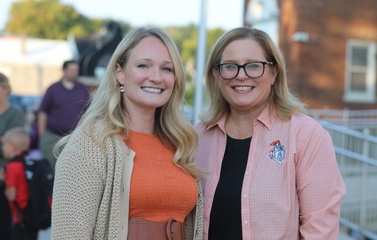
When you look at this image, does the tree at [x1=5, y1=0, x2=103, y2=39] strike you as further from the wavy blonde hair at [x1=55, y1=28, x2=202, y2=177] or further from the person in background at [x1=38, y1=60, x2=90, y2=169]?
the wavy blonde hair at [x1=55, y1=28, x2=202, y2=177]

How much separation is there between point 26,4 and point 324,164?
72386 mm

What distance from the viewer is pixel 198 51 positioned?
291 inches

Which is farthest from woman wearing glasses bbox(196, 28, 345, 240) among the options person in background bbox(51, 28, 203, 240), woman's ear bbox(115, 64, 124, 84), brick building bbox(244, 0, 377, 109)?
brick building bbox(244, 0, 377, 109)

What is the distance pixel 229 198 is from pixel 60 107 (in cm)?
540

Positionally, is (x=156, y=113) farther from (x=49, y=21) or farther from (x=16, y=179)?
(x=49, y=21)

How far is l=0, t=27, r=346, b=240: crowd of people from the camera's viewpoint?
2824 millimetres

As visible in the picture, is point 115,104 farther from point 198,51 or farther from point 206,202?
point 198,51

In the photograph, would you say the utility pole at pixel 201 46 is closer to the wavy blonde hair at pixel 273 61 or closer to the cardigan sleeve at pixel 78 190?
the wavy blonde hair at pixel 273 61

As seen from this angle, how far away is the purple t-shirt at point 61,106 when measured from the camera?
816cm

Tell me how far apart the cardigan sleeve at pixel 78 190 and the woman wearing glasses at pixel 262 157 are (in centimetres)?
72

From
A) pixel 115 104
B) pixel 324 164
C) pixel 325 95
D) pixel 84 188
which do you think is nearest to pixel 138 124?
pixel 115 104

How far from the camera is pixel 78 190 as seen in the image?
2.77 metres

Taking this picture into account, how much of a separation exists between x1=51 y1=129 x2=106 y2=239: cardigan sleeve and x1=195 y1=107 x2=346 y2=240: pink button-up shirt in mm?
786

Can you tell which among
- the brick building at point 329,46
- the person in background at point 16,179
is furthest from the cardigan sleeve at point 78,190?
the brick building at point 329,46
